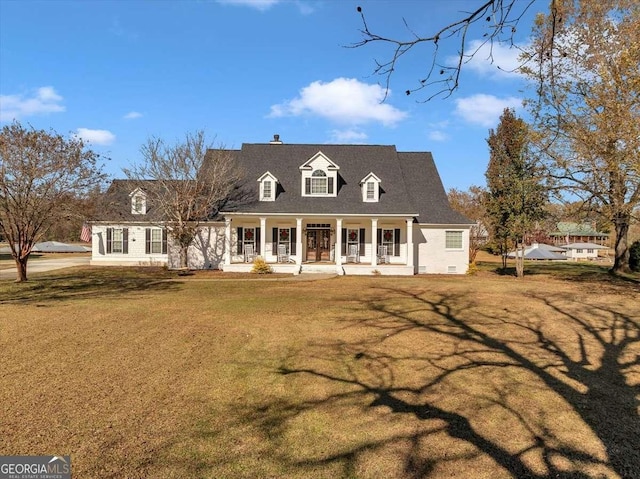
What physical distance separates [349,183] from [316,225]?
3488mm

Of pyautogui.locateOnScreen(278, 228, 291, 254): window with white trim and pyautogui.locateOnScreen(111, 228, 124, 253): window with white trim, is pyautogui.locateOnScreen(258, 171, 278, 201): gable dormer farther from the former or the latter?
pyautogui.locateOnScreen(111, 228, 124, 253): window with white trim

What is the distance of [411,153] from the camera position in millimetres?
29672

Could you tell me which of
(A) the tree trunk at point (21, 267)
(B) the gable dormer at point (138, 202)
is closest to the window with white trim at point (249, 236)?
(B) the gable dormer at point (138, 202)

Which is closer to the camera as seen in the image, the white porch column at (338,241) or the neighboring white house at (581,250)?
the white porch column at (338,241)

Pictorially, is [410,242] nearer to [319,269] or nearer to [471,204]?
[319,269]

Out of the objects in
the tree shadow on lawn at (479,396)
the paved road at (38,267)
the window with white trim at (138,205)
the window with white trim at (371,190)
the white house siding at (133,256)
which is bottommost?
the tree shadow on lawn at (479,396)

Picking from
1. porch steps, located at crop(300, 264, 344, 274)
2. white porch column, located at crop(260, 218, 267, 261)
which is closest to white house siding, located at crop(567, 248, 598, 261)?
porch steps, located at crop(300, 264, 344, 274)

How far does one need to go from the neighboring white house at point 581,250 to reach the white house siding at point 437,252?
4791 cm

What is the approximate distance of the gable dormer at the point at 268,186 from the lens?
80.9ft

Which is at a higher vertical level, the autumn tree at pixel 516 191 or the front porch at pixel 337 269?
the autumn tree at pixel 516 191

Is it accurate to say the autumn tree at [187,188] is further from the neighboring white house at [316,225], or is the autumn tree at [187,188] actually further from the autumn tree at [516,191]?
the autumn tree at [516,191]

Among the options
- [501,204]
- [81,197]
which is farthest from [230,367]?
[501,204]

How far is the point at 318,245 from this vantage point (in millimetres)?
25781

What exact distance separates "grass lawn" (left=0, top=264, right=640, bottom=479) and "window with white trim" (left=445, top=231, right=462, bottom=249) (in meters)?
12.7
